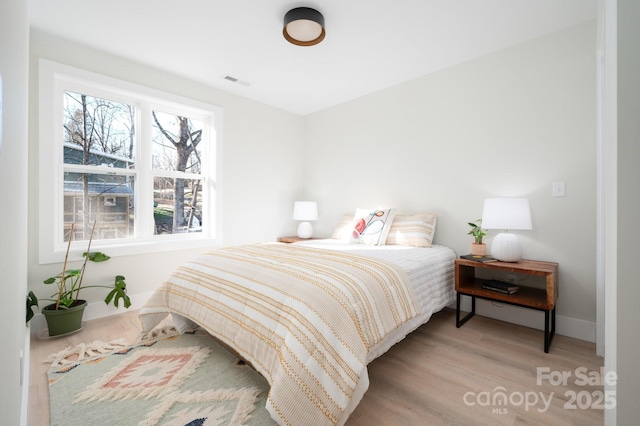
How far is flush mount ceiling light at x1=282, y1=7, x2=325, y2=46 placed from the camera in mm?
2121

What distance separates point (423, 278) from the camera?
2162 mm

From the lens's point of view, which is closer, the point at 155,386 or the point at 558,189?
the point at 155,386

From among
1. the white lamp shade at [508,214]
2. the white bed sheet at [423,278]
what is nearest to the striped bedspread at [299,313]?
the white bed sheet at [423,278]

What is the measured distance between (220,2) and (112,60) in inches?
58.0

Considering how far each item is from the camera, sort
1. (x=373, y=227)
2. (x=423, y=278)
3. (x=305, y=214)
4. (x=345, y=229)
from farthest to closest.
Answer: (x=305, y=214), (x=345, y=229), (x=373, y=227), (x=423, y=278)

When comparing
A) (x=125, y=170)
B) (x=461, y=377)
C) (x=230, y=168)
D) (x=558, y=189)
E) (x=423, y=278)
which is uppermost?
(x=230, y=168)

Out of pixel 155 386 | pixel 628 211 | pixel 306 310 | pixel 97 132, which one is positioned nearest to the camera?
pixel 628 211

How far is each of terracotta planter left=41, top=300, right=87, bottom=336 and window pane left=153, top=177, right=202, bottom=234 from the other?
1.09 m

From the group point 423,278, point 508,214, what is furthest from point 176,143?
point 508,214

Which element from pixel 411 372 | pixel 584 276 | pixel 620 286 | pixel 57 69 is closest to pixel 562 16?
pixel 584 276

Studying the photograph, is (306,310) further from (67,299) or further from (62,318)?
(67,299)

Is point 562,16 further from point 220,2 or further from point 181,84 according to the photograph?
point 181,84

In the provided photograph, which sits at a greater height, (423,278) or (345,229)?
(345,229)

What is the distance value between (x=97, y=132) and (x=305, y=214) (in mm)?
2498
